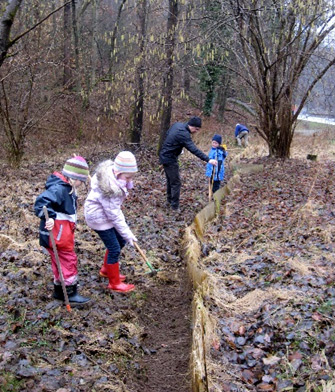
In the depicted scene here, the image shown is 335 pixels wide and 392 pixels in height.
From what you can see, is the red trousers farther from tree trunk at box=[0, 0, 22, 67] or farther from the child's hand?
tree trunk at box=[0, 0, 22, 67]

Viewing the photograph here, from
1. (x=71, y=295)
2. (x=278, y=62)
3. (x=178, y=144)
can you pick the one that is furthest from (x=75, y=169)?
(x=278, y=62)

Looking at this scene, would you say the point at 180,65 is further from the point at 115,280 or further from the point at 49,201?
the point at 49,201

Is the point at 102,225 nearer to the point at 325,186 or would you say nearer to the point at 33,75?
the point at 325,186

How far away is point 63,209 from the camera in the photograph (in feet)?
15.4

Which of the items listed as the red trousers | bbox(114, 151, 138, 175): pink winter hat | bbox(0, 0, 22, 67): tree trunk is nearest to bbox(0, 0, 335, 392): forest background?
bbox(0, 0, 22, 67): tree trunk

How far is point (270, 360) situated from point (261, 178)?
8586mm

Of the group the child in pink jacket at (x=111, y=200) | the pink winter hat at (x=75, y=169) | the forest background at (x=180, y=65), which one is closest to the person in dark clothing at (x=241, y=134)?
the forest background at (x=180, y=65)

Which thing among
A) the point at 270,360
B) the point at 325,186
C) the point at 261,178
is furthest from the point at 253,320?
the point at 261,178

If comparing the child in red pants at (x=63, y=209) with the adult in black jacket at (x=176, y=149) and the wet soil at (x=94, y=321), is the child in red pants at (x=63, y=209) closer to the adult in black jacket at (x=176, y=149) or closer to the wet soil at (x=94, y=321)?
the wet soil at (x=94, y=321)

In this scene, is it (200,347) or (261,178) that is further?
(261,178)

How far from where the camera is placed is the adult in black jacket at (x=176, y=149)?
351 inches

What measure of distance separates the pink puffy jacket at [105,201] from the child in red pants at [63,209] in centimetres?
31

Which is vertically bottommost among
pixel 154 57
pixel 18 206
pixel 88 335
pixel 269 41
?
pixel 88 335

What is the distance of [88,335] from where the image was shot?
4.50m
